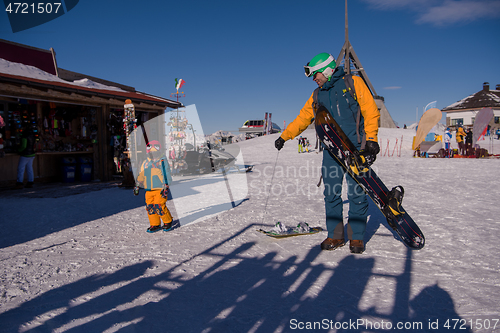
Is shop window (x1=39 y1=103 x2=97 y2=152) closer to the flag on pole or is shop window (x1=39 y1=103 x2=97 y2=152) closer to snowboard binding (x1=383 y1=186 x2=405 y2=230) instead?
the flag on pole

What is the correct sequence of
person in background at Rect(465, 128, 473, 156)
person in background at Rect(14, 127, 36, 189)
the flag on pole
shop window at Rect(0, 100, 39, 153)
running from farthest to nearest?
person in background at Rect(465, 128, 473, 156), the flag on pole, shop window at Rect(0, 100, 39, 153), person in background at Rect(14, 127, 36, 189)

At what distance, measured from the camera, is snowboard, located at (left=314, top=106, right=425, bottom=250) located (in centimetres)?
324

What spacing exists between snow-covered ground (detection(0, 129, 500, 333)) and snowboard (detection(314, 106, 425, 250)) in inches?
9.4

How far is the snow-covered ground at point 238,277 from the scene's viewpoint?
81.8 inches

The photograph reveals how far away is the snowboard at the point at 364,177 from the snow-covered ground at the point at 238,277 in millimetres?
239

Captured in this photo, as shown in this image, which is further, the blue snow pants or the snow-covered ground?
the blue snow pants

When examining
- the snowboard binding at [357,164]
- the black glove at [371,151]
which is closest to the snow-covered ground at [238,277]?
the snowboard binding at [357,164]

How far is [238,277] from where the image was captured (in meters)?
2.77

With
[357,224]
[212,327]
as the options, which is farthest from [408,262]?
[212,327]

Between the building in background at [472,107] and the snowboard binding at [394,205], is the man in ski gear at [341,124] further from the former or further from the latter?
the building in background at [472,107]

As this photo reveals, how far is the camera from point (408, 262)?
3.06 m

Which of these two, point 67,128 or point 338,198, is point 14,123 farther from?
point 338,198

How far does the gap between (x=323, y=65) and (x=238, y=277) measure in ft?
7.65

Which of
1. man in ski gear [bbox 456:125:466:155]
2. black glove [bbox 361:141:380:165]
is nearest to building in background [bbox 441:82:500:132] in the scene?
man in ski gear [bbox 456:125:466:155]
